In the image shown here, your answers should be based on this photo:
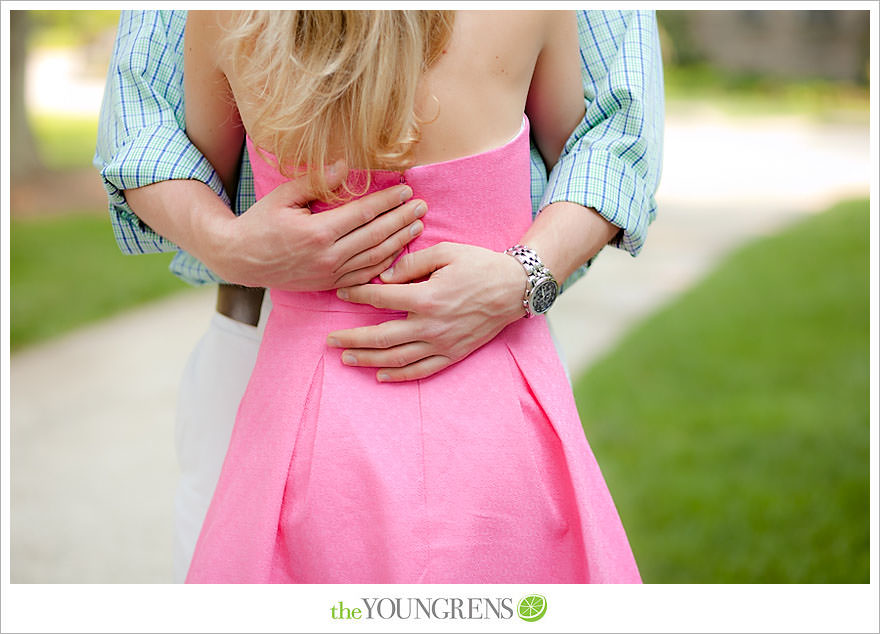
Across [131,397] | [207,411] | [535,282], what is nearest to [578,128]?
[535,282]

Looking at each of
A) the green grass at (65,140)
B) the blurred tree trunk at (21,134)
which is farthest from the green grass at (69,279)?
the green grass at (65,140)

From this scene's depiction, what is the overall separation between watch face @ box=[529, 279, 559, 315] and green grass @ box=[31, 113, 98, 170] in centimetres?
1058

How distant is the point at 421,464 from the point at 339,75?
0.60 metres

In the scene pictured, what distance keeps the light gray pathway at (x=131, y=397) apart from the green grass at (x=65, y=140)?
5763 millimetres

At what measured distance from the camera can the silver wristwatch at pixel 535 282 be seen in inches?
59.7

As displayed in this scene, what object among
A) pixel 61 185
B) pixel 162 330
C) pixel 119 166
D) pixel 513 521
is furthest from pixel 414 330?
pixel 61 185

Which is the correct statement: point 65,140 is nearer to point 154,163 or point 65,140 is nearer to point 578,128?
point 154,163

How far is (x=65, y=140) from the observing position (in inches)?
547

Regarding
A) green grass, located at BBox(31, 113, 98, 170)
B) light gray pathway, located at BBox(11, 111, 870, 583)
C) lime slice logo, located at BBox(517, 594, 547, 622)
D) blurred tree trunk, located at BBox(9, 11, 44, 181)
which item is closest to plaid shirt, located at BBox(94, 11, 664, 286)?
lime slice logo, located at BBox(517, 594, 547, 622)

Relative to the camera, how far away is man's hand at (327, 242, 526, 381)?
1.47 m

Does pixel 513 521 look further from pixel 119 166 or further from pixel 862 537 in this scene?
pixel 862 537

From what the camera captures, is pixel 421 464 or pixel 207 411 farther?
pixel 207 411

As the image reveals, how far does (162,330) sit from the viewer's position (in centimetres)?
616

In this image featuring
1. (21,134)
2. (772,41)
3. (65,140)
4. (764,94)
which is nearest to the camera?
(21,134)
